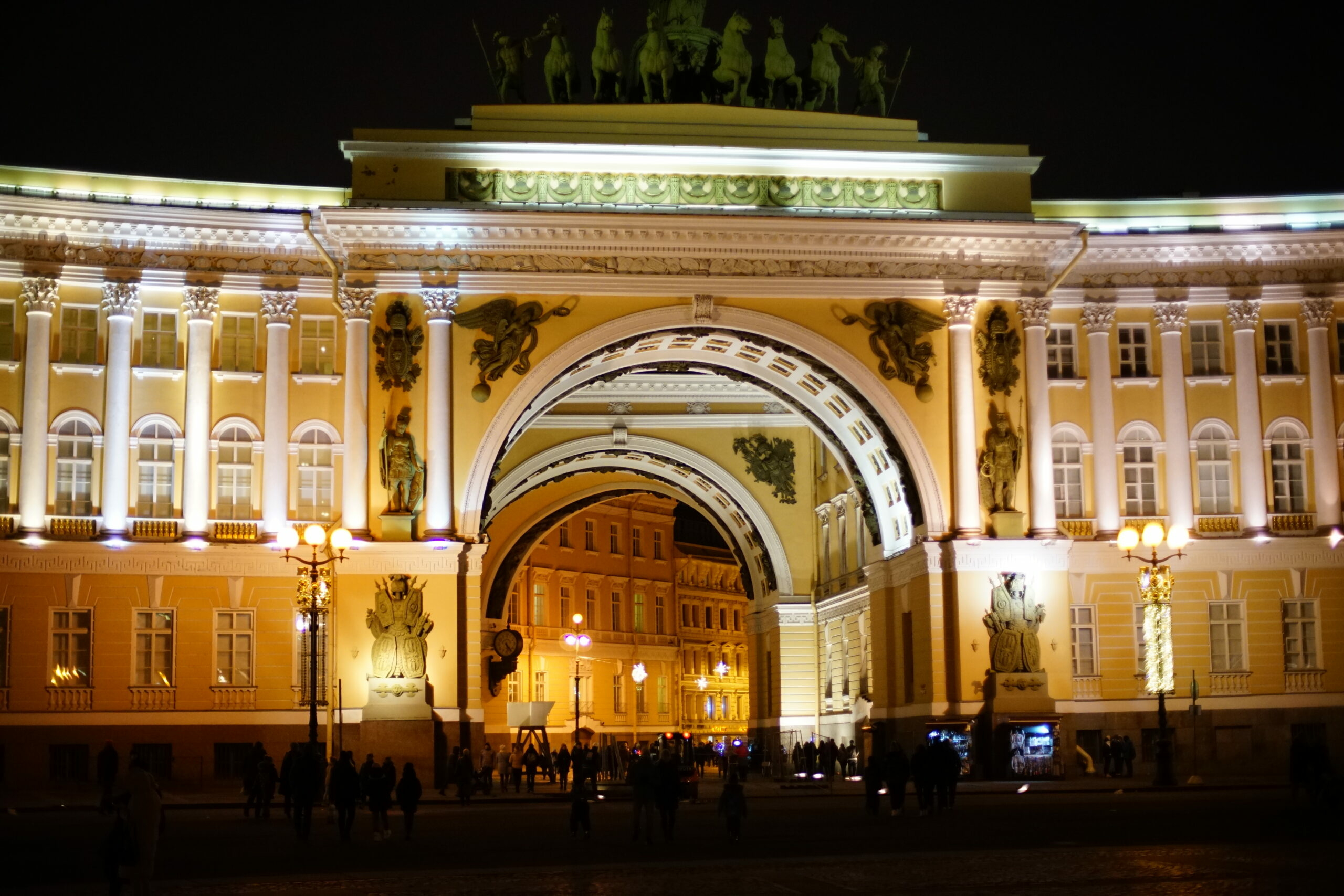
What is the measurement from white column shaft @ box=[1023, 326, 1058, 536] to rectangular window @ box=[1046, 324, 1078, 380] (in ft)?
5.55

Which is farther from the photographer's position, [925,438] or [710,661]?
[710,661]

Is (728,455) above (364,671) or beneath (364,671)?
above

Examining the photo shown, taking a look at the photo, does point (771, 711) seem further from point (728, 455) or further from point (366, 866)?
point (366, 866)

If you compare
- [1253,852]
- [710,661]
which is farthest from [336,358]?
[710,661]

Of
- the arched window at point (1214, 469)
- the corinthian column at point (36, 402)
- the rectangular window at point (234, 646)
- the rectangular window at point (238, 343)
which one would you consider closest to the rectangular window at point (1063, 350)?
the arched window at point (1214, 469)

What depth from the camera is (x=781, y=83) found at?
4675 cm

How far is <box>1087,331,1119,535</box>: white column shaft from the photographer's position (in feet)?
154

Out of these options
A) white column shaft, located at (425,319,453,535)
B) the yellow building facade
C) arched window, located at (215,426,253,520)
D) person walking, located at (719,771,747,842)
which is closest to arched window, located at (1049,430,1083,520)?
the yellow building facade

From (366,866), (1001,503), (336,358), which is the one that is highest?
(336,358)

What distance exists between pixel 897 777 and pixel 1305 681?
66.3ft

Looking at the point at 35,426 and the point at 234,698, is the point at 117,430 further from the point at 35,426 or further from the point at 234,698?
the point at 234,698

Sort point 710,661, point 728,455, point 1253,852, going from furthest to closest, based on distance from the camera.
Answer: point 710,661 → point 728,455 → point 1253,852

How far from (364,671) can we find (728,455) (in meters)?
19.1

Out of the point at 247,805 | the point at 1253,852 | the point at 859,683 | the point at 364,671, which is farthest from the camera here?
the point at 859,683
